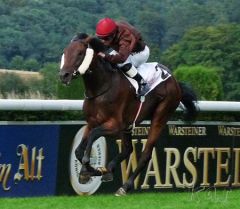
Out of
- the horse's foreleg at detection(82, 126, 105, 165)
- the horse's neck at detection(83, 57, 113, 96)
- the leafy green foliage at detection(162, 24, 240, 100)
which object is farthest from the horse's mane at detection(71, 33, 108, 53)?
the leafy green foliage at detection(162, 24, 240, 100)

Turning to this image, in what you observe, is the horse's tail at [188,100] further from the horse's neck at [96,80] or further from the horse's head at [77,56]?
the horse's head at [77,56]

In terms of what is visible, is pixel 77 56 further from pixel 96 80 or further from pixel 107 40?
pixel 107 40

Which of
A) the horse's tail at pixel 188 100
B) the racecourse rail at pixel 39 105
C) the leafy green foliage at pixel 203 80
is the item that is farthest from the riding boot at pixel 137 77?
the leafy green foliage at pixel 203 80

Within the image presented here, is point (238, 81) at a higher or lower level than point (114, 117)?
lower

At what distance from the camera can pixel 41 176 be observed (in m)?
7.72

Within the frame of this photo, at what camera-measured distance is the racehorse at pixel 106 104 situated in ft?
23.1

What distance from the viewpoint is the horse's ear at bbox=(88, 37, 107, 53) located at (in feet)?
23.7

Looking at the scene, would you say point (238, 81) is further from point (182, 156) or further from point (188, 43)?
point (182, 156)

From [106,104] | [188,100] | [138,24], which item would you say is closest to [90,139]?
[106,104]

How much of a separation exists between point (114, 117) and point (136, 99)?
455mm

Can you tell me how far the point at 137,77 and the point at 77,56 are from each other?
86cm

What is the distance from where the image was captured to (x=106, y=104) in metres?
7.30

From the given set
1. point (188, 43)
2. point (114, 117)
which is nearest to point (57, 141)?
point (114, 117)

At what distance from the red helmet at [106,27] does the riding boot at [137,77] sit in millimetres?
376
